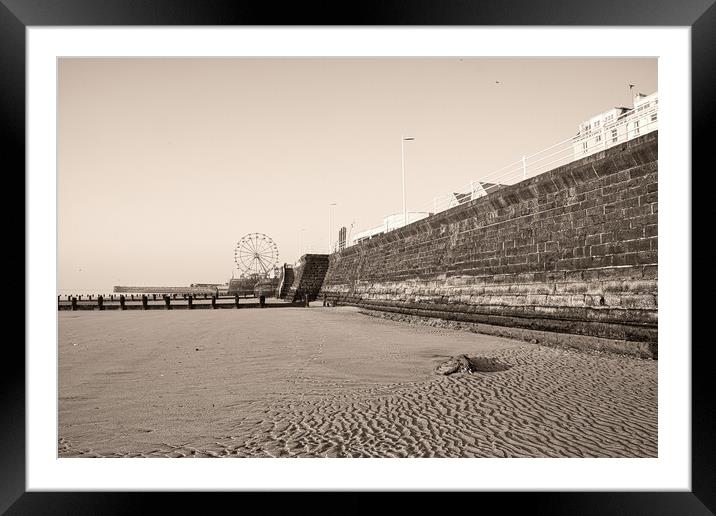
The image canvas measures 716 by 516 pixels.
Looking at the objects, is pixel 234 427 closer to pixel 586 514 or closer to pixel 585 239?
pixel 586 514

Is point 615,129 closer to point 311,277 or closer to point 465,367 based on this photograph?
point 465,367

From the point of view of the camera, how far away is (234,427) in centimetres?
394

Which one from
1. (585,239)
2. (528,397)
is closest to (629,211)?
(585,239)

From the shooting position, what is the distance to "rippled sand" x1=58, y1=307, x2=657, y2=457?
11.4ft

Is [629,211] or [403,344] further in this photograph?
[403,344]

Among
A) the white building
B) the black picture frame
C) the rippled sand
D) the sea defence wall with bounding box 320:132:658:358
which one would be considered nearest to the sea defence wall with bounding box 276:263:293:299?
the sea defence wall with bounding box 320:132:658:358

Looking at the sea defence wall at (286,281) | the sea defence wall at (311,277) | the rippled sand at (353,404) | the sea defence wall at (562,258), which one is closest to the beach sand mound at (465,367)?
the rippled sand at (353,404)

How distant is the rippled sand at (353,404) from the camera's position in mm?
3461

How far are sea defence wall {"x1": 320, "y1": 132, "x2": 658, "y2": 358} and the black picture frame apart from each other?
4931mm
